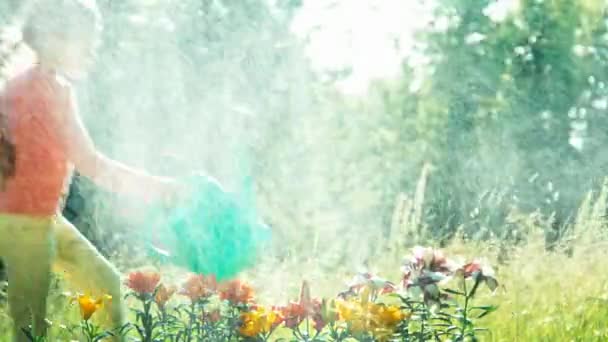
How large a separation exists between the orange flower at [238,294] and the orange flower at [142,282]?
0.16 metres

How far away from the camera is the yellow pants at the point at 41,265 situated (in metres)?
2.08

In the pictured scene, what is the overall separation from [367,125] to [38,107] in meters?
3.40

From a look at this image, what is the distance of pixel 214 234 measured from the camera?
7.23 feet

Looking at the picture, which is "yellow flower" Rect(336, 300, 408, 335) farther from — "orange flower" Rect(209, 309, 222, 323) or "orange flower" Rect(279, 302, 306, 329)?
"orange flower" Rect(209, 309, 222, 323)

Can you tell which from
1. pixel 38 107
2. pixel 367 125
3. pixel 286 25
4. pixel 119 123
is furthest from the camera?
A: pixel 367 125

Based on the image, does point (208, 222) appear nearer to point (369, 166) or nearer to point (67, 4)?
point (67, 4)

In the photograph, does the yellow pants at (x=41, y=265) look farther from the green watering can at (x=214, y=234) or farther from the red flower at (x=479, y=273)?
the red flower at (x=479, y=273)

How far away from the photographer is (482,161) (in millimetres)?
5160

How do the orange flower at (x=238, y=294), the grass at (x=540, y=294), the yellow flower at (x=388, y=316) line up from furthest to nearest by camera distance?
the grass at (x=540, y=294), the orange flower at (x=238, y=294), the yellow flower at (x=388, y=316)

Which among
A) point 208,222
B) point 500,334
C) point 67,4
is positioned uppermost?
point 67,4

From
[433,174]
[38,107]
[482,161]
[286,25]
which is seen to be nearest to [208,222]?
[38,107]

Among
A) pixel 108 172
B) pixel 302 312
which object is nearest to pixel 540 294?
pixel 302 312

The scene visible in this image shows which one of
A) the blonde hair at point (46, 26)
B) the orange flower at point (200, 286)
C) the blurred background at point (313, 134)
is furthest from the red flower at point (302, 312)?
the blurred background at point (313, 134)

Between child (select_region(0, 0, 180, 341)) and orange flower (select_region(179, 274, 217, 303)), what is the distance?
16cm
